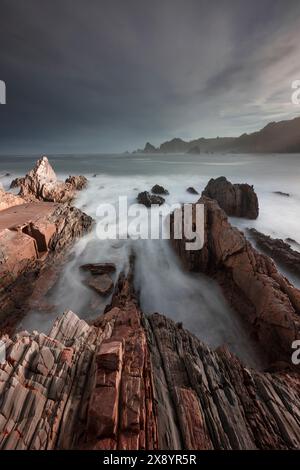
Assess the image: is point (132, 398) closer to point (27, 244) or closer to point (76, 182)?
point (27, 244)

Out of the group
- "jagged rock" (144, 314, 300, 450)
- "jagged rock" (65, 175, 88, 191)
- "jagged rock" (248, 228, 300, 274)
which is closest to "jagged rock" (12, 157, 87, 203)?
"jagged rock" (65, 175, 88, 191)

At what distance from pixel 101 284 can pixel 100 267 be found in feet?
4.05

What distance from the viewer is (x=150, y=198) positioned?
1997cm

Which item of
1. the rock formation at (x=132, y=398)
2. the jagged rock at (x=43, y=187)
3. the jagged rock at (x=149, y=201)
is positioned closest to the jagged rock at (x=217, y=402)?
the rock formation at (x=132, y=398)

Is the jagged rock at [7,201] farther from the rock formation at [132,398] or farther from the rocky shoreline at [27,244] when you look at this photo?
the rock formation at [132,398]

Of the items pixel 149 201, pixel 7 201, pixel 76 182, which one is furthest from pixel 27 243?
pixel 76 182

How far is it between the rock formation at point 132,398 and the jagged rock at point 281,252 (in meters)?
5.93

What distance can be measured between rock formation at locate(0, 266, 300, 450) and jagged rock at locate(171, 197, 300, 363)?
4.06 feet

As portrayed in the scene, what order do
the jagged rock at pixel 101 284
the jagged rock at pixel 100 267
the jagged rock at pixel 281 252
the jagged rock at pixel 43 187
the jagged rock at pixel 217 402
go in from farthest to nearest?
the jagged rock at pixel 43 187
the jagged rock at pixel 100 267
the jagged rock at pixel 281 252
the jagged rock at pixel 101 284
the jagged rock at pixel 217 402

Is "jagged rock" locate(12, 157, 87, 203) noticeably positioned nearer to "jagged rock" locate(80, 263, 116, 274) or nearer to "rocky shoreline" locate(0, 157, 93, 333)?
"rocky shoreline" locate(0, 157, 93, 333)

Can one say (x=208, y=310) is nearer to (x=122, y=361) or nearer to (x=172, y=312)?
(x=172, y=312)

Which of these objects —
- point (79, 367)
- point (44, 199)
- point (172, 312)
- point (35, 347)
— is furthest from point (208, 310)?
point (44, 199)

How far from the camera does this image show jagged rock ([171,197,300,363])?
5617 millimetres

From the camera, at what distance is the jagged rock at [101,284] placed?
8.42m
